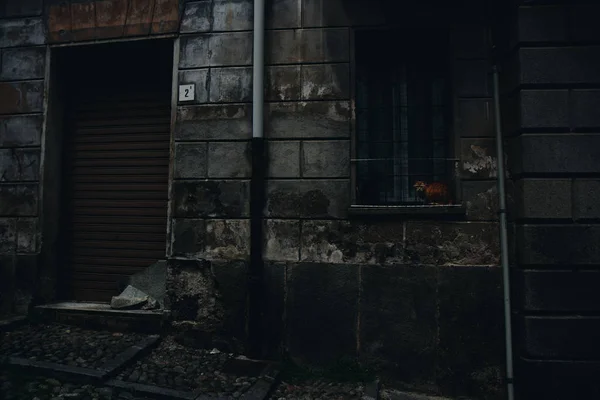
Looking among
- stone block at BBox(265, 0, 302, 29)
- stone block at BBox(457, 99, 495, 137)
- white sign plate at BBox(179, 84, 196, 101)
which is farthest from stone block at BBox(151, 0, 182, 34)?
stone block at BBox(457, 99, 495, 137)

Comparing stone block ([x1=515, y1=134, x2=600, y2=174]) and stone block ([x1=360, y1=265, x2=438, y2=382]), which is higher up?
stone block ([x1=515, y1=134, x2=600, y2=174])

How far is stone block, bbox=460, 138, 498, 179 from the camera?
504 cm

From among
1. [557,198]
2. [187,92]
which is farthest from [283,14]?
[557,198]

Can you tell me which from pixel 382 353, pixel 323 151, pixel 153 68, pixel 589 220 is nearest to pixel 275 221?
pixel 323 151

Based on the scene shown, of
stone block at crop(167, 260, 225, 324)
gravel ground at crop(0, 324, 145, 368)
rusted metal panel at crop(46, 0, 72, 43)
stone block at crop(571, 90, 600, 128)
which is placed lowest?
gravel ground at crop(0, 324, 145, 368)

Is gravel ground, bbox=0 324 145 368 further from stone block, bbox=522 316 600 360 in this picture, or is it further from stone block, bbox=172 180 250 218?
stone block, bbox=522 316 600 360

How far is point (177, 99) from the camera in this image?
5.72 m

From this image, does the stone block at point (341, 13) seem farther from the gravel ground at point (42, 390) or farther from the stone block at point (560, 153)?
the gravel ground at point (42, 390)

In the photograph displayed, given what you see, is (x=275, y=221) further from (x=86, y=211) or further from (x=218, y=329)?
(x=86, y=211)

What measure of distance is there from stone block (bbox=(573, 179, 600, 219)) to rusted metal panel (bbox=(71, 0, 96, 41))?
658cm

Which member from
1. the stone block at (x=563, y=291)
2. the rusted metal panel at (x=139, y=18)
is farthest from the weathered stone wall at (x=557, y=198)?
the rusted metal panel at (x=139, y=18)

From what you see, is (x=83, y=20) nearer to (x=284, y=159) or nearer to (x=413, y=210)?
(x=284, y=159)

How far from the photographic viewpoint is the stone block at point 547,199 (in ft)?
14.9

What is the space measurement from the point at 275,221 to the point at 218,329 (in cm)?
153
